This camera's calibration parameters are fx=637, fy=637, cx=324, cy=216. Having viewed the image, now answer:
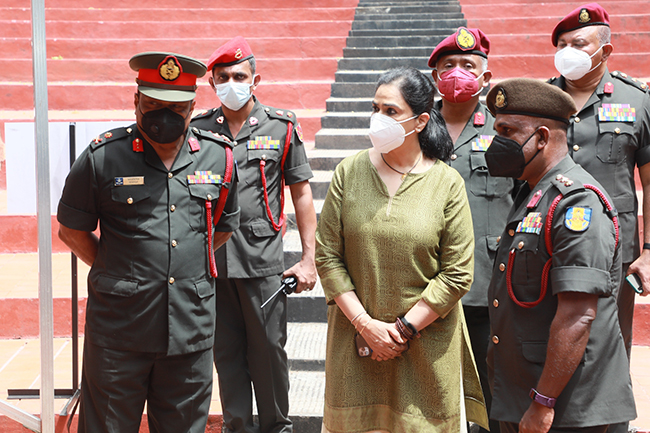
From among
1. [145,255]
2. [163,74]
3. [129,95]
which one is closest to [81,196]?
[145,255]

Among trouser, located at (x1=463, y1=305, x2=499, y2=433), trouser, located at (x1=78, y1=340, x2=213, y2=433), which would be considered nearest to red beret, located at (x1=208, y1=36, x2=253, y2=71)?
trouser, located at (x1=78, y1=340, x2=213, y2=433)

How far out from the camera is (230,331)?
3.22 m

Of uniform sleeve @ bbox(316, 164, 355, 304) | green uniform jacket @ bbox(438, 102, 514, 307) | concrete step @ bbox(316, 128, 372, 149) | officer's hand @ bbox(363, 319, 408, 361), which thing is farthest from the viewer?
concrete step @ bbox(316, 128, 372, 149)

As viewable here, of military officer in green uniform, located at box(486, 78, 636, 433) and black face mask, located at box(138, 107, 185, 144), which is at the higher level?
black face mask, located at box(138, 107, 185, 144)

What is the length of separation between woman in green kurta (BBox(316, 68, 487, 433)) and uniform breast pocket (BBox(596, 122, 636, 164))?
96 centimetres

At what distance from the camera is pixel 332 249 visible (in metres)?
2.54

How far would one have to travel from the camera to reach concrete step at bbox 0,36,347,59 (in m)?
7.52

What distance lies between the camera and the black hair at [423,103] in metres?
2.54

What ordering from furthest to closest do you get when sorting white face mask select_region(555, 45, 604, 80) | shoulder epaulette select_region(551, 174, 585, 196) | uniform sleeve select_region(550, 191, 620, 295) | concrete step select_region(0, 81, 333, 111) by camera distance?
concrete step select_region(0, 81, 333, 111) < white face mask select_region(555, 45, 604, 80) < shoulder epaulette select_region(551, 174, 585, 196) < uniform sleeve select_region(550, 191, 620, 295)

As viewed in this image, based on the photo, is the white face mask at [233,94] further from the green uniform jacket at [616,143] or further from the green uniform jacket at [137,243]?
the green uniform jacket at [616,143]

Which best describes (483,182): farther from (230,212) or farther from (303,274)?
(230,212)

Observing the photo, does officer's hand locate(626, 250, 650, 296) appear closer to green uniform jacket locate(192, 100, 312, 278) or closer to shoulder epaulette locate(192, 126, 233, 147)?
green uniform jacket locate(192, 100, 312, 278)

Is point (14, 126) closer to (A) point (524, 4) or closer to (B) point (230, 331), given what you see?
(B) point (230, 331)

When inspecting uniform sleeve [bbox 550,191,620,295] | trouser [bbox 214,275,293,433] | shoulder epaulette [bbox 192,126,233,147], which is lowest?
trouser [bbox 214,275,293,433]
